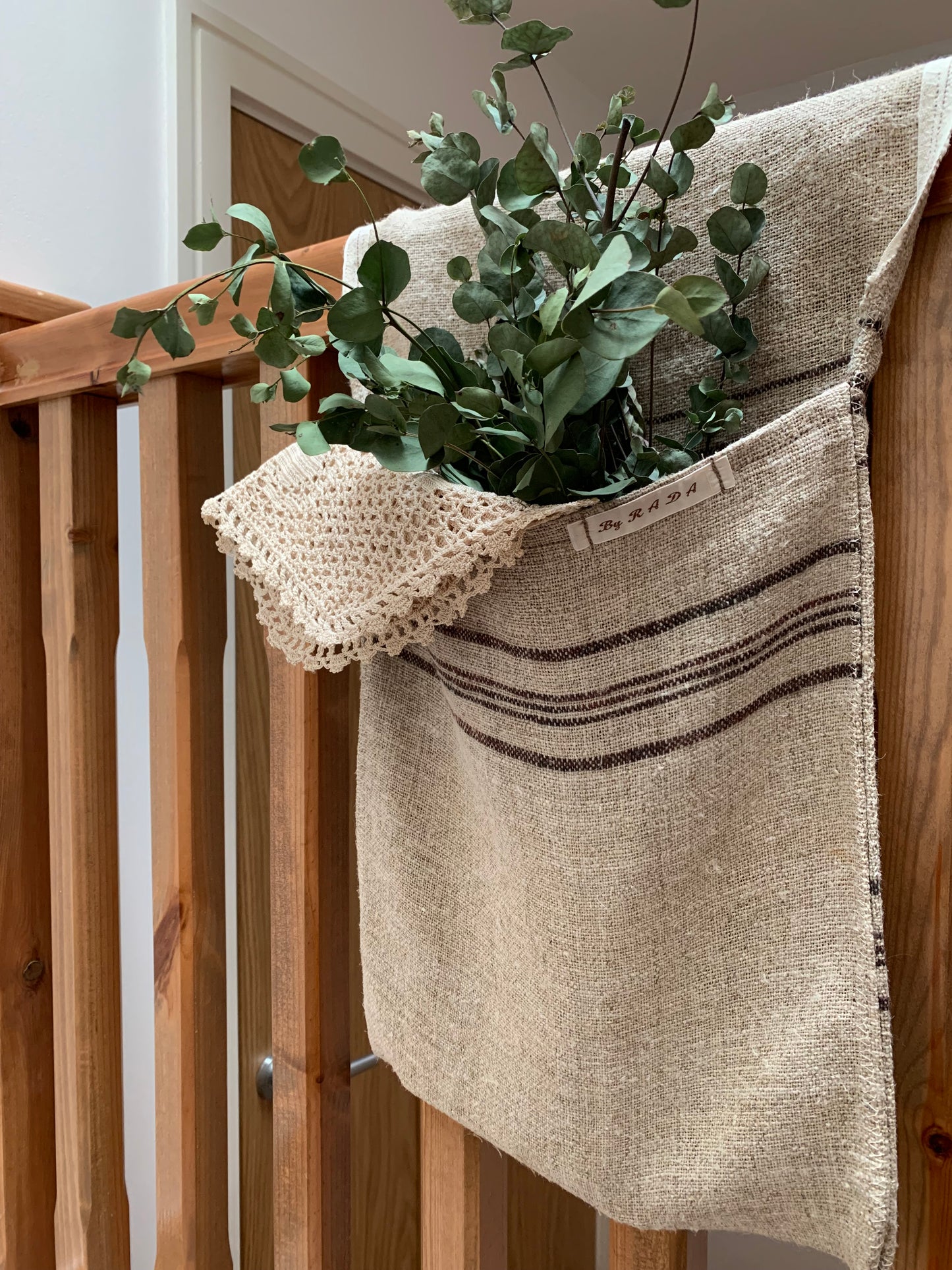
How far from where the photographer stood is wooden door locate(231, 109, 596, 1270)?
4.46 ft

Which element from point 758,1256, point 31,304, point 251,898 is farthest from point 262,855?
point 758,1256

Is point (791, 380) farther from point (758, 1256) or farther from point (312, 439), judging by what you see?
point (758, 1256)

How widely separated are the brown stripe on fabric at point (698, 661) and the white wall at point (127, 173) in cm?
84

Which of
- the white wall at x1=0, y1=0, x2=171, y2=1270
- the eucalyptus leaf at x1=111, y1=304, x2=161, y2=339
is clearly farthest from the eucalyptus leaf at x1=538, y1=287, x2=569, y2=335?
the white wall at x1=0, y1=0, x2=171, y2=1270

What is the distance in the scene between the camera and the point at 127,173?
116 cm

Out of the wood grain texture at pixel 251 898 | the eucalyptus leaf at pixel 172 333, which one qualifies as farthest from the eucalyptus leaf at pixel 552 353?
the wood grain texture at pixel 251 898

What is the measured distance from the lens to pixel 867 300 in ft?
1.41

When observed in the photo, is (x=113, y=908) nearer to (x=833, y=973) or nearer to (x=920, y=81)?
(x=833, y=973)

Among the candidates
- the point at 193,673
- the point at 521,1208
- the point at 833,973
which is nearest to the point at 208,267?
the point at 193,673

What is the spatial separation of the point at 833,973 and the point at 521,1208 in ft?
5.70

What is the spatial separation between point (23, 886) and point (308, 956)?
1.37ft

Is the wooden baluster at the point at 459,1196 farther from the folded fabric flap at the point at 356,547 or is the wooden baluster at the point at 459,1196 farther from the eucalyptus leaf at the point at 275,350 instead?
the eucalyptus leaf at the point at 275,350

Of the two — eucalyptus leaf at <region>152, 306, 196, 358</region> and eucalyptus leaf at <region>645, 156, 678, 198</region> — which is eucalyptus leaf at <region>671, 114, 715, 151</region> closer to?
eucalyptus leaf at <region>645, 156, 678, 198</region>

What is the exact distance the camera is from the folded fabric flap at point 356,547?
472 millimetres
